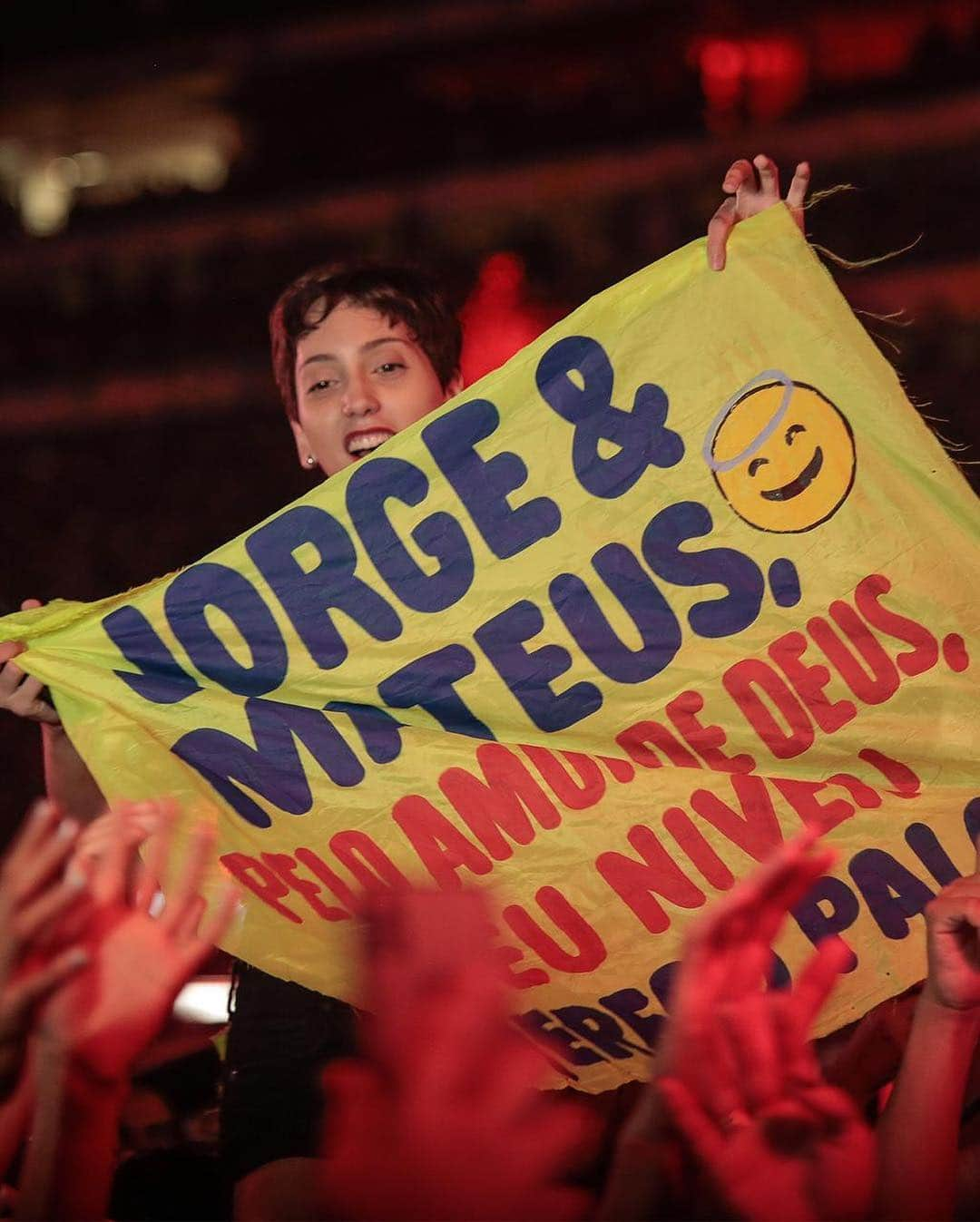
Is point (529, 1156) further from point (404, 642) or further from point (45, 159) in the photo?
point (45, 159)

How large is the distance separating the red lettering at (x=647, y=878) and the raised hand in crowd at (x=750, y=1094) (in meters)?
0.44

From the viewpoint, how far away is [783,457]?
1.92m

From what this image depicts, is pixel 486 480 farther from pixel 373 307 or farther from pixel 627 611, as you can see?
pixel 373 307

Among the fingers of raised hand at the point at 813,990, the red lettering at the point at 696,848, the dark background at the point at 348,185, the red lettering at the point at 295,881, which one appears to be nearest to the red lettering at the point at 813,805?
the red lettering at the point at 696,848

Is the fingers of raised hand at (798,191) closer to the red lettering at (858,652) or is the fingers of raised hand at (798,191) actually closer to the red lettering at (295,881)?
the red lettering at (858,652)

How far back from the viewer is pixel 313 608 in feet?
6.79

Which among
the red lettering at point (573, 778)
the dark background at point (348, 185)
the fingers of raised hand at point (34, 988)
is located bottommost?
the fingers of raised hand at point (34, 988)

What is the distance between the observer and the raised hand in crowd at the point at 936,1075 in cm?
153

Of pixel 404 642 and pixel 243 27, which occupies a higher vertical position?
pixel 243 27

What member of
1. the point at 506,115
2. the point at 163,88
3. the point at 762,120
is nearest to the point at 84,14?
the point at 163,88

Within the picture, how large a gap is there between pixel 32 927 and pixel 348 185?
804 cm

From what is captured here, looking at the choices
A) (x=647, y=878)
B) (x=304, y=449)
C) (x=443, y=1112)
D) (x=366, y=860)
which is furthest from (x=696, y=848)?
(x=304, y=449)

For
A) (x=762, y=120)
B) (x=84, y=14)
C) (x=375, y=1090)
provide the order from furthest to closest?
(x=84, y=14) → (x=762, y=120) → (x=375, y=1090)

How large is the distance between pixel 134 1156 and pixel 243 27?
8.37 meters
